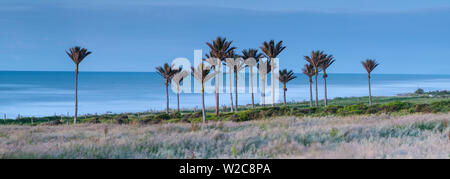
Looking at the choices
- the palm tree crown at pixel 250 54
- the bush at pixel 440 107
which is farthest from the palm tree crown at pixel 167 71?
the bush at pixel 440 107

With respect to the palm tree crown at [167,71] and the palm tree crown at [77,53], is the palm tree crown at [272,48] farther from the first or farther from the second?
the palm tree crown at [77,53]

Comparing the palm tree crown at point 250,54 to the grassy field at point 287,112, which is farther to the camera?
the palm tree crown at point 250,54

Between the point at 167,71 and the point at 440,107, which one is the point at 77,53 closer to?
the point at 167,71

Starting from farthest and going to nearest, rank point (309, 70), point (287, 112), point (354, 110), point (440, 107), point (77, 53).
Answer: point (309, 70) → point (77, 53) → point (287, 112) → point (354, 110) → point (440, 107)

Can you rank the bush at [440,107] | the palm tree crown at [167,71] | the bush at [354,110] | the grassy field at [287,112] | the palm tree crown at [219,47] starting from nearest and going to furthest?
the bush at [440,107], the grassy field at [287,112], the bush at [354,110], the palm tree crown at [219,47], the palm tree crown at [167,71]

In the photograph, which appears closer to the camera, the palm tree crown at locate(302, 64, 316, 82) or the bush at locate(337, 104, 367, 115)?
the bush at locate(337, 104, 367, 115)

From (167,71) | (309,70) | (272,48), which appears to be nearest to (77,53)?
(167,71)

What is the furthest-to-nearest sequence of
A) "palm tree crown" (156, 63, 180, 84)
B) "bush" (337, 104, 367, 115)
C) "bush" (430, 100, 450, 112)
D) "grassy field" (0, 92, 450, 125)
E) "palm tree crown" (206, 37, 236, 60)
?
"palm tree crown" (156, 63, 180, 84) < "palm tree crown" (206, 37, 236, 60) < "bush" (337, 104, 367, 115) < "grassy field" (0, 92, 450, 125) < "bush" (430, 100, 450, 112)

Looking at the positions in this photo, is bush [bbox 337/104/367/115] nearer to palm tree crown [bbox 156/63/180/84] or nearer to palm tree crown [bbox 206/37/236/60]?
palm tree crown [bbox 206/37/236/60]

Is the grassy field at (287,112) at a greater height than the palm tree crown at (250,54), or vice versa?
the palm tree crown at (250,54)

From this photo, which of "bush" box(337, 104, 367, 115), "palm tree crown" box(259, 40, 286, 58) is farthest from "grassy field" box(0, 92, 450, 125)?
"palm tree crown" box(259, 40, 286, 58)

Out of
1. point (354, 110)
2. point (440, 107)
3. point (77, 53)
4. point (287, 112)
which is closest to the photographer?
point (440, 107)
